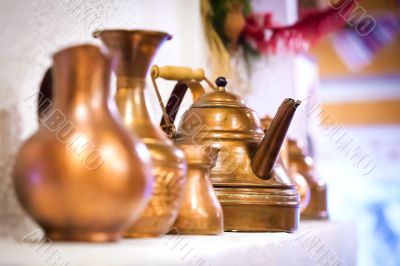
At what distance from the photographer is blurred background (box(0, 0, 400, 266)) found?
1.01m

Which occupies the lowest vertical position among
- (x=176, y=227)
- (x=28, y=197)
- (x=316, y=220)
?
(x=316, y=220)

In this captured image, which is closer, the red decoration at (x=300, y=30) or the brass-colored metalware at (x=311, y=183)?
the brass-colored metalware at (x=311, y=183)

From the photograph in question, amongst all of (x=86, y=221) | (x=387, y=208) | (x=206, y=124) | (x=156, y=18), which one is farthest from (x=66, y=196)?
(x=387, y=208)

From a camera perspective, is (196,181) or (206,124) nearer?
(196,181)

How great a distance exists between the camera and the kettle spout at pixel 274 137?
123 cm

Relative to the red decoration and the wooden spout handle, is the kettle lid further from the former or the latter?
the red decoration

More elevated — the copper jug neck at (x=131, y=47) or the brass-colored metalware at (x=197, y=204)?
the copper jug neck at (x=131, y=47)

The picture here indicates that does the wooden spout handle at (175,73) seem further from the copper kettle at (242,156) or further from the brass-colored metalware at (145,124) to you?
the brass-colored metalware at (145,124)

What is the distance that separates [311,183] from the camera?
1846mm

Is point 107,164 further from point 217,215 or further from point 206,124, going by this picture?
point 206,124

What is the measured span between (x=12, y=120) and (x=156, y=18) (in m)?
0.56

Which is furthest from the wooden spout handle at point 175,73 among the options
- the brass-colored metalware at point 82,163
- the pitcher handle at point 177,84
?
the brass-colored metalware at point 82,163

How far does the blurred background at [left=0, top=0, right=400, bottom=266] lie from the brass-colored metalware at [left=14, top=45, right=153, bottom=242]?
0.65 feet

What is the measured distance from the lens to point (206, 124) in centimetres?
127
